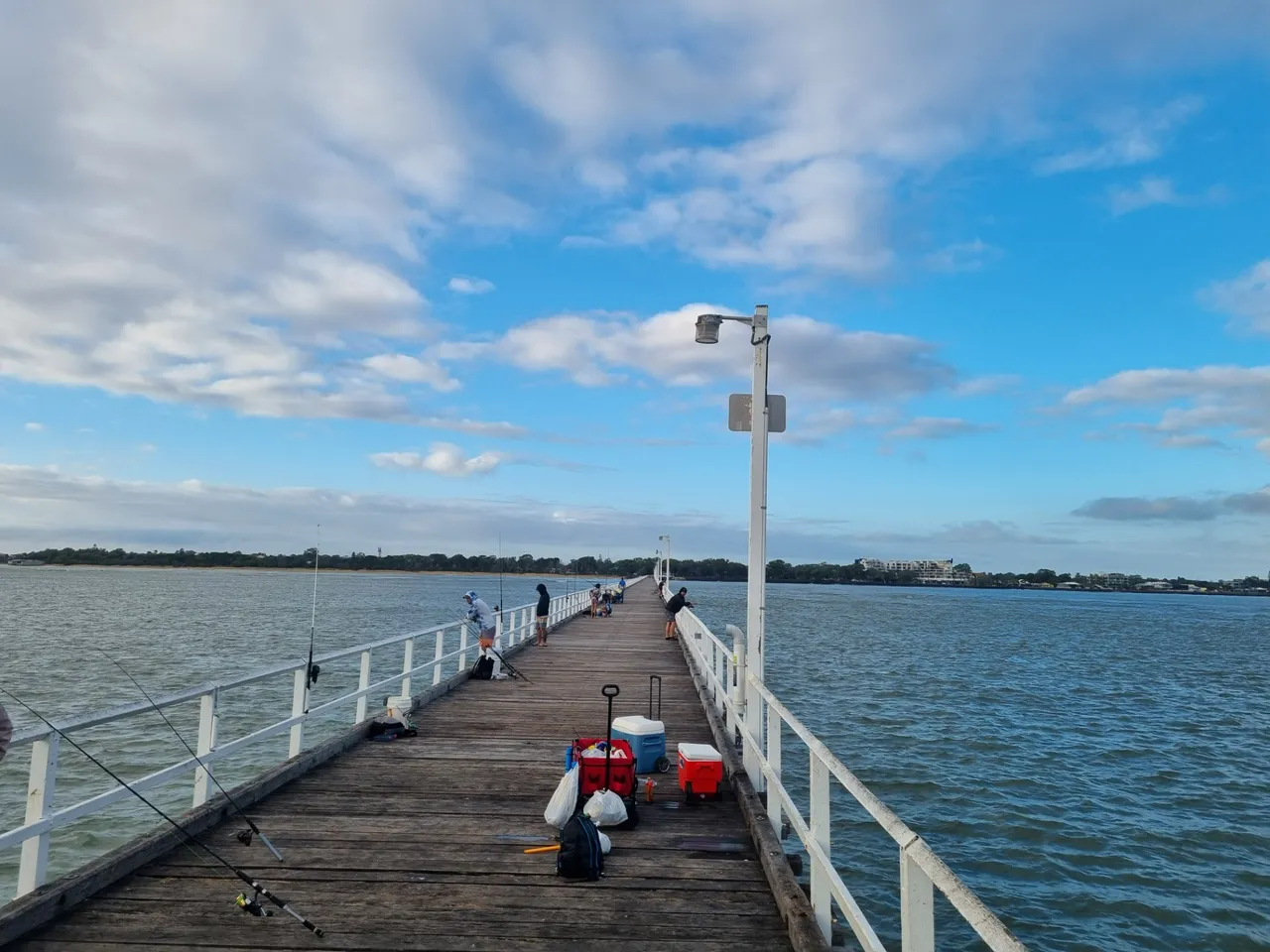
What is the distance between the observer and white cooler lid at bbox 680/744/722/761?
25.4 feet

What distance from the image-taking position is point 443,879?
568 centimetres

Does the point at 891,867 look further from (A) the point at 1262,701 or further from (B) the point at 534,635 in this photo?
(A) the point at 1262,701

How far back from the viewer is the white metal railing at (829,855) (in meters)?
2.91

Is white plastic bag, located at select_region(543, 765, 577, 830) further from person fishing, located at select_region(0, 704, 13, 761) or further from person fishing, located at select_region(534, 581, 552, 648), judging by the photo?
person fishing, located at select_region(534, 581, 552, 648)

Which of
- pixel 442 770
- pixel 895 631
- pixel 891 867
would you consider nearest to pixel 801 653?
pixel 895 631

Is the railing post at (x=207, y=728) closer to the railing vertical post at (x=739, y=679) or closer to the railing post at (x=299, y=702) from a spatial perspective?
the railing post at (x=299, y=702)

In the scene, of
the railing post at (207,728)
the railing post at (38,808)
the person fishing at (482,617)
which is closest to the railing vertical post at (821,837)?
the railing post at (38,808)

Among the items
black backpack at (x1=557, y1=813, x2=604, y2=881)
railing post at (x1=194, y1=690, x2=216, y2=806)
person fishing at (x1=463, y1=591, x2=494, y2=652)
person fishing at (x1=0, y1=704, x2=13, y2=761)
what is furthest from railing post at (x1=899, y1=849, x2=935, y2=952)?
person fishing at (x1=463, y1=591, x2=494, y2=652)

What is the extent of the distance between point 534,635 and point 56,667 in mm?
16863

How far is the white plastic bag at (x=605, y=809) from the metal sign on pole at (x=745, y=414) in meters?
3.49

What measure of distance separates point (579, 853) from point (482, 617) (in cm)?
901

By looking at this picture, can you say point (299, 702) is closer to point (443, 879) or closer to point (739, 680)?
point (443, 879)

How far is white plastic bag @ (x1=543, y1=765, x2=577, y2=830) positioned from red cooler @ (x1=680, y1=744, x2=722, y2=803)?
129 centimetres

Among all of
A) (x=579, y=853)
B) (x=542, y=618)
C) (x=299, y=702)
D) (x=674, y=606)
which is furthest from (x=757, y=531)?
(x=674, y=606)
